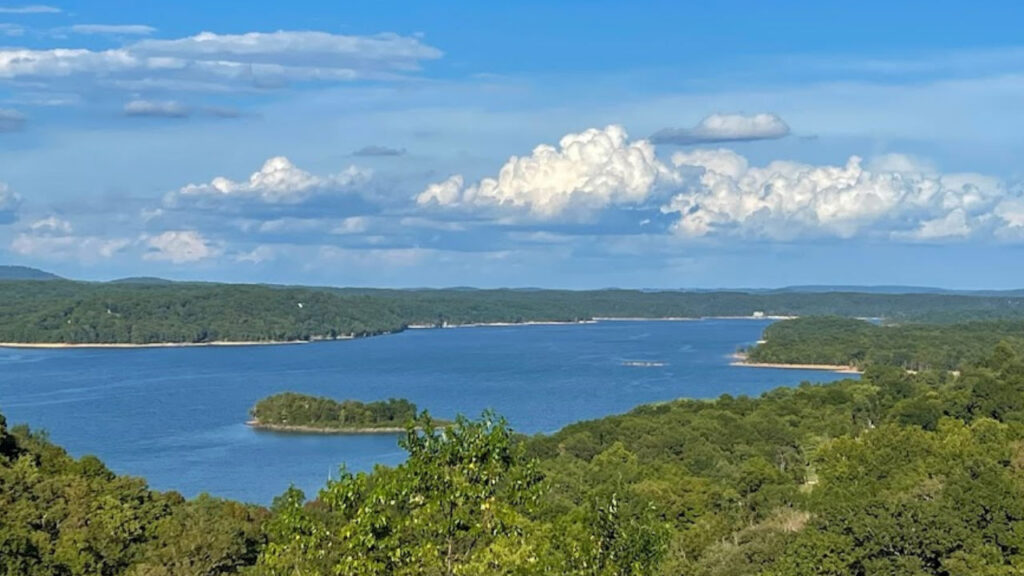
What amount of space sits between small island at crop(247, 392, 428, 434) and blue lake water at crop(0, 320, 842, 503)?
2352 millimetres

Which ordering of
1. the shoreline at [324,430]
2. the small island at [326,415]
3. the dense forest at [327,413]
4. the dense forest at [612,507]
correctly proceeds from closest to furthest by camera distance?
the dense forest at [612,507] → the shoreline at [324,430] → the small island at [326,415] → the dense forest at [327,413]

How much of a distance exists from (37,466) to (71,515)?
861 centimetres

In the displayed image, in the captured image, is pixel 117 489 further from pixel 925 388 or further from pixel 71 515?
pixel 925 388

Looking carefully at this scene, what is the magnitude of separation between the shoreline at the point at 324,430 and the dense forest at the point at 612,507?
26975mm

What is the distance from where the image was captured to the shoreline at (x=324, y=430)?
85.2m

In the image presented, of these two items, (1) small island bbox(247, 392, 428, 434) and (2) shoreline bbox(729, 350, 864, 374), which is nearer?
(1) small island bbox(247, 392, 428, 434)

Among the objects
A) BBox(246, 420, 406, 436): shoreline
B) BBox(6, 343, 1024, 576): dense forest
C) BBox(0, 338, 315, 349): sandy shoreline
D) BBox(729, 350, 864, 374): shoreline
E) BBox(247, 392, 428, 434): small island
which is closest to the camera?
BBox(6, 343, 1024, 576): dense forest

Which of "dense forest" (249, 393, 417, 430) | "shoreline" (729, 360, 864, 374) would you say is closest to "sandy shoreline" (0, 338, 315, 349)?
"shoreline" (729, 360, 864, 374)

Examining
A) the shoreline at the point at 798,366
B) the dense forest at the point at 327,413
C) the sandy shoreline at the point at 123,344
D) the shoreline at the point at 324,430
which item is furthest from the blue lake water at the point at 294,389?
the sandy shoreline at the point at 123,344

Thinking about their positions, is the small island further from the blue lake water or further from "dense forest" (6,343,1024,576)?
"dense forest" (6,343,1024,576)

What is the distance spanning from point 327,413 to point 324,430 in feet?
6.60

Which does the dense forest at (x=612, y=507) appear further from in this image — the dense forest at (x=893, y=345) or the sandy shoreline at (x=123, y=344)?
the sandy shoreline at (x=123, y=344)

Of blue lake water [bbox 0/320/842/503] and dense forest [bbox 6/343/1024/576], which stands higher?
dense forest [bbox 6/343/1024/576]

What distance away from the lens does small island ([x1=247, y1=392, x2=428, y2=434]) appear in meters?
86.6
